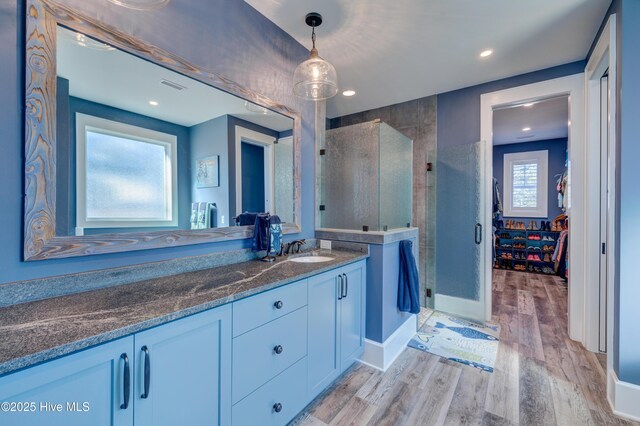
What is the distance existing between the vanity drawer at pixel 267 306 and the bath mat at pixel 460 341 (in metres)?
1.60

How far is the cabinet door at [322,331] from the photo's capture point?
5.44 feet

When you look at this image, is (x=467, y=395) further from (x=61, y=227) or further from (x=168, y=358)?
(x=61, y=227)

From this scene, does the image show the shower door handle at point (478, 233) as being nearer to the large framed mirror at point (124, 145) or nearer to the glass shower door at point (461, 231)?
the glass shower door at point (461, 231)

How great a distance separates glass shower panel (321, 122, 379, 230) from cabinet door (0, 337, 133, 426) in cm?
190

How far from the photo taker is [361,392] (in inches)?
74.4

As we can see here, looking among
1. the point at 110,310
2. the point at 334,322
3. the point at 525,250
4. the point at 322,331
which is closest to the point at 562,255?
the point at 525,250

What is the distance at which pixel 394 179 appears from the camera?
8.84ft

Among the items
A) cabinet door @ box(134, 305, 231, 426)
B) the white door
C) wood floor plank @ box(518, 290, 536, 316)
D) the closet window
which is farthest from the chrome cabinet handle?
the closet window

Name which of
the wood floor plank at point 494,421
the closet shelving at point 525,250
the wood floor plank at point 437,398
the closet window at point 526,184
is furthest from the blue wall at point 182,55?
the closet window at point 526,184

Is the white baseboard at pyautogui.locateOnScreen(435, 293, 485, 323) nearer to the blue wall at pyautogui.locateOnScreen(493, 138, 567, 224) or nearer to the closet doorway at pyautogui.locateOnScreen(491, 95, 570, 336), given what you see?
the closet doorway at pyautogui.locateOnScreen(491, 95, 570, 336)

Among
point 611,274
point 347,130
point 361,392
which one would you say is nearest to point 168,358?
point 361,392

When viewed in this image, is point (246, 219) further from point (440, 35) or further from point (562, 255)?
point (562, 255)

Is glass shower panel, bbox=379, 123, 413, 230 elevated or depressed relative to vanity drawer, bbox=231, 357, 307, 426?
elevated

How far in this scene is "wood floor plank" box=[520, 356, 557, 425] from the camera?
A: 164 cm
